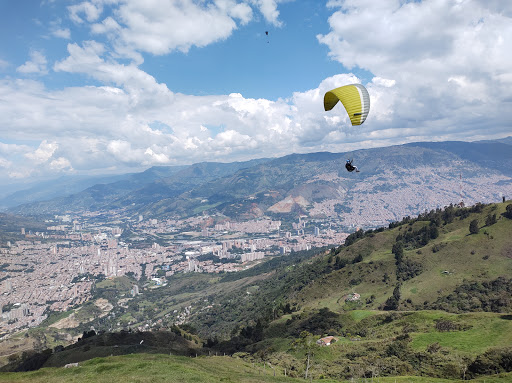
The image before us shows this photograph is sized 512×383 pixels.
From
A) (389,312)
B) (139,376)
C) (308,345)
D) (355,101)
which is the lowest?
(389,312)

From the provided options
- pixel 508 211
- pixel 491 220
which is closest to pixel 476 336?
pixel 491 220

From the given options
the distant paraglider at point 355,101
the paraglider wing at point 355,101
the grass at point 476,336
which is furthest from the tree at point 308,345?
the paraglider wing at point 355,101

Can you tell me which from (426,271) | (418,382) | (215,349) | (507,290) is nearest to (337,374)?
(418,382)

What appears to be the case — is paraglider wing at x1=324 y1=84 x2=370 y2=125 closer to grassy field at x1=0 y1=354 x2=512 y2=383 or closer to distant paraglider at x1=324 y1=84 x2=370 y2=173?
distant paraglider at x1=324 y1=84 x2=370 y2=173

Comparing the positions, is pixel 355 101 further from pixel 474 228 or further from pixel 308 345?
pixel 474 228

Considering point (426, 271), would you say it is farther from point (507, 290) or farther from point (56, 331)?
point (56, 331)

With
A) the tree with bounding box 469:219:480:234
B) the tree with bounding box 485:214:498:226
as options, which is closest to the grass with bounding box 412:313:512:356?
the tree with bounding box 469:219:480:234

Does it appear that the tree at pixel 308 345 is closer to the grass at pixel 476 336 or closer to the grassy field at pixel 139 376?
the grassy field at pixel 139 376
